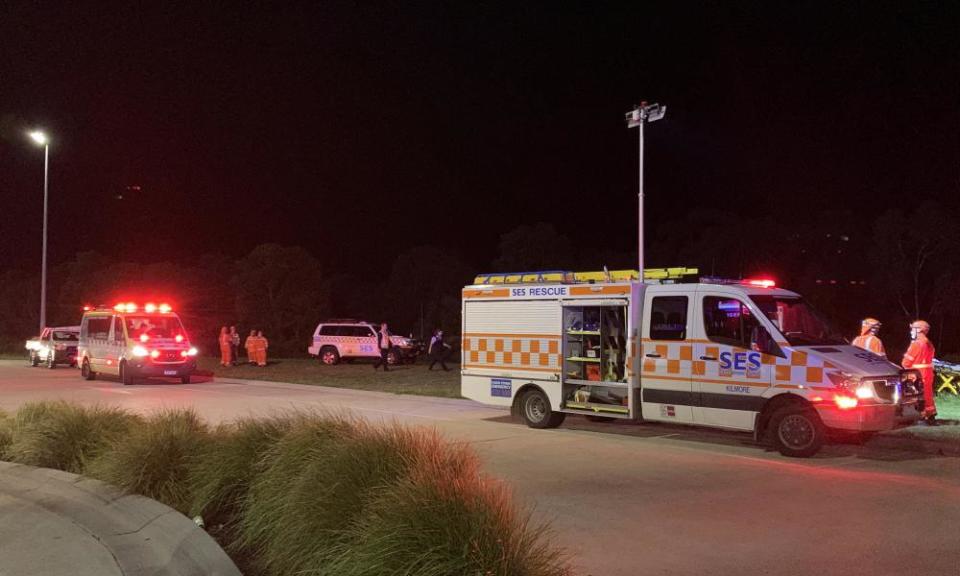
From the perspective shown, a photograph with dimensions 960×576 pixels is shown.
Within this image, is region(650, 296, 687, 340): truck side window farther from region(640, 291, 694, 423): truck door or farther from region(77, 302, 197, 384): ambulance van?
region(77, 302, 197, 384): ambulance van

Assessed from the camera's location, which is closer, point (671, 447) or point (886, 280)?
point (671, 447)

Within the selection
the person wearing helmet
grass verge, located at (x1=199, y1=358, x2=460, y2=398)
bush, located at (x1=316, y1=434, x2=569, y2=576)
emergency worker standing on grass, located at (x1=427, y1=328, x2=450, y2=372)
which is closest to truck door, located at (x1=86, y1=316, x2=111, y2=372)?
grass verge, located at (x1=199, y1=358, x2=460, y2=398)

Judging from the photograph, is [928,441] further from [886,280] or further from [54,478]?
[886,280]

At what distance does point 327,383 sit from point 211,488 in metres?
15.7

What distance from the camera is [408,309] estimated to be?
6950cm

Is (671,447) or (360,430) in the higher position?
(360,430)

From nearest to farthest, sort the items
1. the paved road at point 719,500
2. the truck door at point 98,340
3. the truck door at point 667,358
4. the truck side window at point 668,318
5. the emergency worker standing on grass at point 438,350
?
the paved road at point 719,500 → the truck door at point 667,358 → the truck side window at point 668,318 → the truck door at point 98,340 → the emergency worker standing on grass at point 438,350

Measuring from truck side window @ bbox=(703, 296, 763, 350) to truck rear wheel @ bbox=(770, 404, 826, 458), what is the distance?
1029 mm

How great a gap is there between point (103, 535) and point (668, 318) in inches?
320

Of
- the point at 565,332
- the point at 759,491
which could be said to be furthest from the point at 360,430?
the point at 565,332

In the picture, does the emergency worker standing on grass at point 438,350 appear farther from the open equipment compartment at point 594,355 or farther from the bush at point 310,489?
the bush at point 310,489

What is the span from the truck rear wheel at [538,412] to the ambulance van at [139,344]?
13.2 meters

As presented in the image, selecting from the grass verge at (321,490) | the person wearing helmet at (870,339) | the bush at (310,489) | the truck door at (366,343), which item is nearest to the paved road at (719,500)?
the grass verge at (321,490)

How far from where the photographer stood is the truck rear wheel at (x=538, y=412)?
43.7 ft
